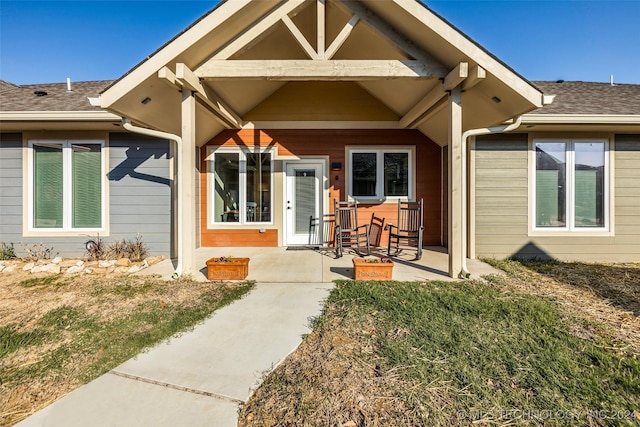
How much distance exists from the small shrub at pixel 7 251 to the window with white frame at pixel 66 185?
0.50 meters

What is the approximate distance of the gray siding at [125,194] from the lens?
536 cm

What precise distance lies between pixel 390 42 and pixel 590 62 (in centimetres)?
835

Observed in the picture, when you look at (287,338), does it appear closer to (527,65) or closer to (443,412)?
(443,412)

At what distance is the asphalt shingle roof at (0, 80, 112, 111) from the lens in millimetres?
4980

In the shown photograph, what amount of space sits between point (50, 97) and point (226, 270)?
17.4 feet

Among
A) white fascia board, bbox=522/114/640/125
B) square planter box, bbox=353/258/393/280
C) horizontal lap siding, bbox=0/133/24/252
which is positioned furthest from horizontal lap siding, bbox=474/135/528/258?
horizontal lap siding, bbox=0/133/24/252

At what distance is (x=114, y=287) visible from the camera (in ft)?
12.3

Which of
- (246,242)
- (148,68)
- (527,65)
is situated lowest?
A: (246,242)

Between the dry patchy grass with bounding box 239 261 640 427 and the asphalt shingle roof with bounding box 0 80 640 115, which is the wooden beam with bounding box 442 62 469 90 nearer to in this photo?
the asphalt shingle roof with bounding box 0 80 640 115

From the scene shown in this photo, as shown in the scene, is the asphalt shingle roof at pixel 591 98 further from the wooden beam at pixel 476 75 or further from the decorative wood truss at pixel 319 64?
the decorative wood truss at pixel 319 64

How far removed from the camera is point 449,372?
1.98 meters

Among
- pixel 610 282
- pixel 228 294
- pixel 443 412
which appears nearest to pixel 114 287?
pixel 228 294

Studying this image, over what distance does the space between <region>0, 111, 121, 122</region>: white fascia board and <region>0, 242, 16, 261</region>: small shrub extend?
226 cm

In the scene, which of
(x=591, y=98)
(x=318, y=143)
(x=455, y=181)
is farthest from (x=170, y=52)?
(x=591, y=98)
